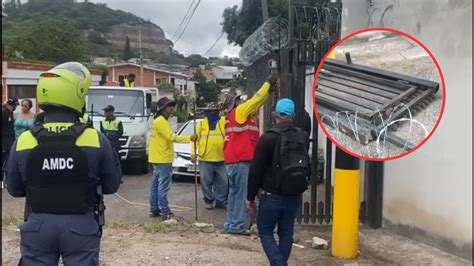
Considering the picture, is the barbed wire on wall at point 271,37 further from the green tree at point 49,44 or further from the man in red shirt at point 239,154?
the green tree at point 49,44

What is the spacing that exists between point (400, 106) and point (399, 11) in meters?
2.61

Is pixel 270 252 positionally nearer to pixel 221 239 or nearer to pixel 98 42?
pixel 221 239

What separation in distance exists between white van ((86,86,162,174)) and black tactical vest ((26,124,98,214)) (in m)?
9.54

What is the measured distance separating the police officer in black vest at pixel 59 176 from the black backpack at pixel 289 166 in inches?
75.1

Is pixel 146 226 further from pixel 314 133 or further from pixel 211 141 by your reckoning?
pixel 314 133

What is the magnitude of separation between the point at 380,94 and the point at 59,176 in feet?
9.06

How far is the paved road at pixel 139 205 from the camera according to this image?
27.6ft

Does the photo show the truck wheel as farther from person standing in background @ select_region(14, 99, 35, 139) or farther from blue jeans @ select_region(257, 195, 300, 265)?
blue jeans @ select_region(257, 195, 300, 265)

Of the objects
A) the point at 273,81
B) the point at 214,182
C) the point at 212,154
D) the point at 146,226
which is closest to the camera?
the point at 273,81

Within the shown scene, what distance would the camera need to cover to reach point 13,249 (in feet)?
20.6

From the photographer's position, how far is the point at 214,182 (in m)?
9.02

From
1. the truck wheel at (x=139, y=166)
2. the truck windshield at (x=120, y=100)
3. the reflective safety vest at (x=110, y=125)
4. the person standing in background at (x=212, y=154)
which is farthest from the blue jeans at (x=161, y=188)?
the truck windshield at (x=120, y=100)

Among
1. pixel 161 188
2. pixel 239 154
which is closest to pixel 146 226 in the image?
pixel 161 188

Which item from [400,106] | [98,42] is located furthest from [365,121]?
[98,42]
